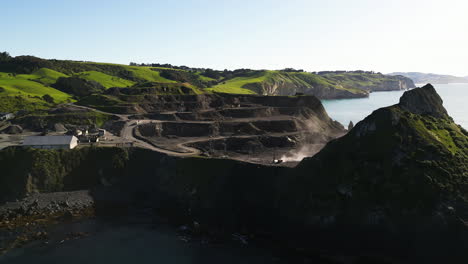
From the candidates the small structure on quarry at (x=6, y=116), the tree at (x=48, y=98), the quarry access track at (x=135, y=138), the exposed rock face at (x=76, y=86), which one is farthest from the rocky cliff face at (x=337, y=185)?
the exposed rock face at (x=76, y=86)

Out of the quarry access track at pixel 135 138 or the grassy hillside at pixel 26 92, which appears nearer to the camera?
the quarry access track at pixel 135 138

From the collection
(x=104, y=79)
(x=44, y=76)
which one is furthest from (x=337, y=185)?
(x=44, y=76)

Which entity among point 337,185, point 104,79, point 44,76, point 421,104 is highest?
point 44,76

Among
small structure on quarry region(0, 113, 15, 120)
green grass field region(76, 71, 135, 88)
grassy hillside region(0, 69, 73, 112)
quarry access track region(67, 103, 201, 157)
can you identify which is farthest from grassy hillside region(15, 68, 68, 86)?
quarry access track region(67, 103, 201, 157)

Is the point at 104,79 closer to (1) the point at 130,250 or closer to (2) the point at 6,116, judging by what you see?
(2) the point at 6,116

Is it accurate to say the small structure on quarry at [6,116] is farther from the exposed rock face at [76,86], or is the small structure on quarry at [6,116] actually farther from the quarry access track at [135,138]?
the exposed rock face at [76,86]

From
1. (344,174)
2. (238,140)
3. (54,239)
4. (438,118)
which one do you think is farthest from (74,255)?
(438,118)

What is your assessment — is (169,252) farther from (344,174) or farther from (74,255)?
(344,174)

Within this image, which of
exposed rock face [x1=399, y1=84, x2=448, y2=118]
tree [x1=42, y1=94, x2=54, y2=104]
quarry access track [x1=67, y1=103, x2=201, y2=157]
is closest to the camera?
exposed rock face [x1=399, y1=84, x2=448, y2=118]

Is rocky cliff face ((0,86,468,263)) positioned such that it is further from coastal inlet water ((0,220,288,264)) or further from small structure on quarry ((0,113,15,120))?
small structure on quarry ((0,113,15,120))
